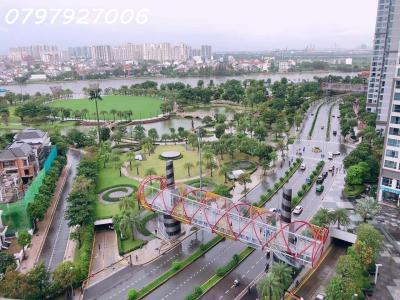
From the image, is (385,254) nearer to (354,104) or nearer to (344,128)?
(344,128)

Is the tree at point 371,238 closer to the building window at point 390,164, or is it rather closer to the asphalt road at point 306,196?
the asphalt road at point 306,196

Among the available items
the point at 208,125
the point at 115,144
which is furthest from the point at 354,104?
the point at 115,144

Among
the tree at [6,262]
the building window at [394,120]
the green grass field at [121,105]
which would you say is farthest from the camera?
the green grass field at [121,105]

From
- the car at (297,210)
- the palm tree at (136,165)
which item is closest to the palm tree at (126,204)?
the palm tree at (136,165)

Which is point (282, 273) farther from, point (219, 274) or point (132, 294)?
point (132, 294)

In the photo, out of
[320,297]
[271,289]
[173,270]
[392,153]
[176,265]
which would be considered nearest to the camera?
[271,289]

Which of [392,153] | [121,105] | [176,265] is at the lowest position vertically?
[176,265]

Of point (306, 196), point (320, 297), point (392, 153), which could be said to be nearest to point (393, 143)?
point (392, 153)

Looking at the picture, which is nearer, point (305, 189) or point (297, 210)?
point (297, 210)

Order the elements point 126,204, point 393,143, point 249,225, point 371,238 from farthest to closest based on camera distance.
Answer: point 393,143, point 126,204, point 249,225, point 371,238
